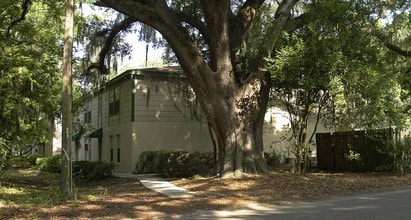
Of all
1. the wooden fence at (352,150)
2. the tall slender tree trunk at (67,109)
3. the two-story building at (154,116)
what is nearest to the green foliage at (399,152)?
the wooden fence at (352,150)

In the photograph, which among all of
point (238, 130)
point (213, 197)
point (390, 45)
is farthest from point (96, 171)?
point (390, 45)

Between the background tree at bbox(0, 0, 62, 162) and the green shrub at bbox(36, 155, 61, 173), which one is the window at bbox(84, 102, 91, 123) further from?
the background tree at bbox(0, 0, 62, 162)

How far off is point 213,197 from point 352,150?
893 cm

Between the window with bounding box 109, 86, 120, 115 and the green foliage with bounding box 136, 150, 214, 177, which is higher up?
the window with bounding box 109, 86, 120, 115

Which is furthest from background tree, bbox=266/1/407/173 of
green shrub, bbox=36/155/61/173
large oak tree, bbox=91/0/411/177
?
green shrub, bbox=36/155/61/173

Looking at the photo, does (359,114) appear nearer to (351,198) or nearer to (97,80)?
(351,198)

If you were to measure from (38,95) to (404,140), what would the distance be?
13852 mm

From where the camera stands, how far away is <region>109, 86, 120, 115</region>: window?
79.2ft

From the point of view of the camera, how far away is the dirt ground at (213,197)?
9.42 meters

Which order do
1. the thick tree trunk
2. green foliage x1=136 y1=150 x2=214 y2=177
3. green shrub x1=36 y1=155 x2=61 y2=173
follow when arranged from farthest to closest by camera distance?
green shrub x1=36 y1=155 x2=61 y2=173 < green foliage x1=136 y1=150 x2=214 y2=177 < the thick tree trunk

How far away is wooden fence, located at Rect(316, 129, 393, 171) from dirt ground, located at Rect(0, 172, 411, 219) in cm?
155

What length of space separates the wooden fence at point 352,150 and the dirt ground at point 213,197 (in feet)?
5.09

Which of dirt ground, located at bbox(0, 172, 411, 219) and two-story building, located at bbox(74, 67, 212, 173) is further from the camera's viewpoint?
two-story building, located at bbox(74, 67, 212, 173)

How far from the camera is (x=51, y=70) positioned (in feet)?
54.7
